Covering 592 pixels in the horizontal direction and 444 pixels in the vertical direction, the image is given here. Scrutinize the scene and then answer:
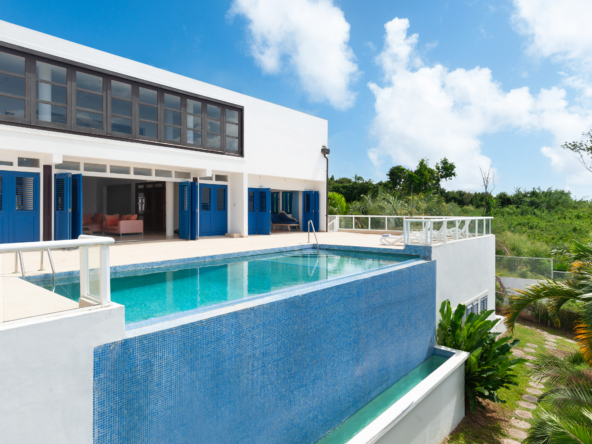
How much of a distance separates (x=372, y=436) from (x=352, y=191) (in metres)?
36.1

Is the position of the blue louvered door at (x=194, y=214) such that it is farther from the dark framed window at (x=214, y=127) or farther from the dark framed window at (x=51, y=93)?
the dark framed window at (x=51, y=93)

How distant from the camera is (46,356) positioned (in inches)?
108

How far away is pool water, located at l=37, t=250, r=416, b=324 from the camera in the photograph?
5023 mm

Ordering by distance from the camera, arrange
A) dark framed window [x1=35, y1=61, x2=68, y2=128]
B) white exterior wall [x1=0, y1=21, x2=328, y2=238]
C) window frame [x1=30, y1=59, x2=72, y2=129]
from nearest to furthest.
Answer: window frame [x1=30, y1=59, x2=72, y2=129] → white exterior wall [x1=0, y1=21, x2=328, y2=238] → dark framed window [x1=35, y1=61, x2=68, y2=128]

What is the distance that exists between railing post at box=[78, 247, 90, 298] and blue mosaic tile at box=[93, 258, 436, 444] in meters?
0.47

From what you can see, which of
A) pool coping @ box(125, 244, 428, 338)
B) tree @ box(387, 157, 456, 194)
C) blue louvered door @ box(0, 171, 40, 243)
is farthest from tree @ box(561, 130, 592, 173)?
blue louvered door @ box(0, 171, 40, 243)

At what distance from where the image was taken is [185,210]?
13.7 metres

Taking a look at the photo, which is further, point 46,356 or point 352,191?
point 352,191

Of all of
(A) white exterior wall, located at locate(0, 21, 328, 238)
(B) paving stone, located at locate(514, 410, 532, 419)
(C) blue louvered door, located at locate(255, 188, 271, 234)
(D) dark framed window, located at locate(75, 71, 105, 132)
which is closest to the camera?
(B) paving stone, located at locate(514, 410, 532, 419)

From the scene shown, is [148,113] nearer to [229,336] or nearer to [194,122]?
[194,122]

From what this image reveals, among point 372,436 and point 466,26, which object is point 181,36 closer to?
point 466,26

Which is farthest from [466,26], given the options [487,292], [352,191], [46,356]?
[46,356]

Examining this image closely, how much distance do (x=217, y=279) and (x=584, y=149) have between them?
2996 cm

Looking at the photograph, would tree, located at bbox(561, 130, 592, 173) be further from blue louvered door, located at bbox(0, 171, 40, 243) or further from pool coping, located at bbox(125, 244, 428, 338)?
blue louvered door, located at bbox(0, 171, 40, 243)
